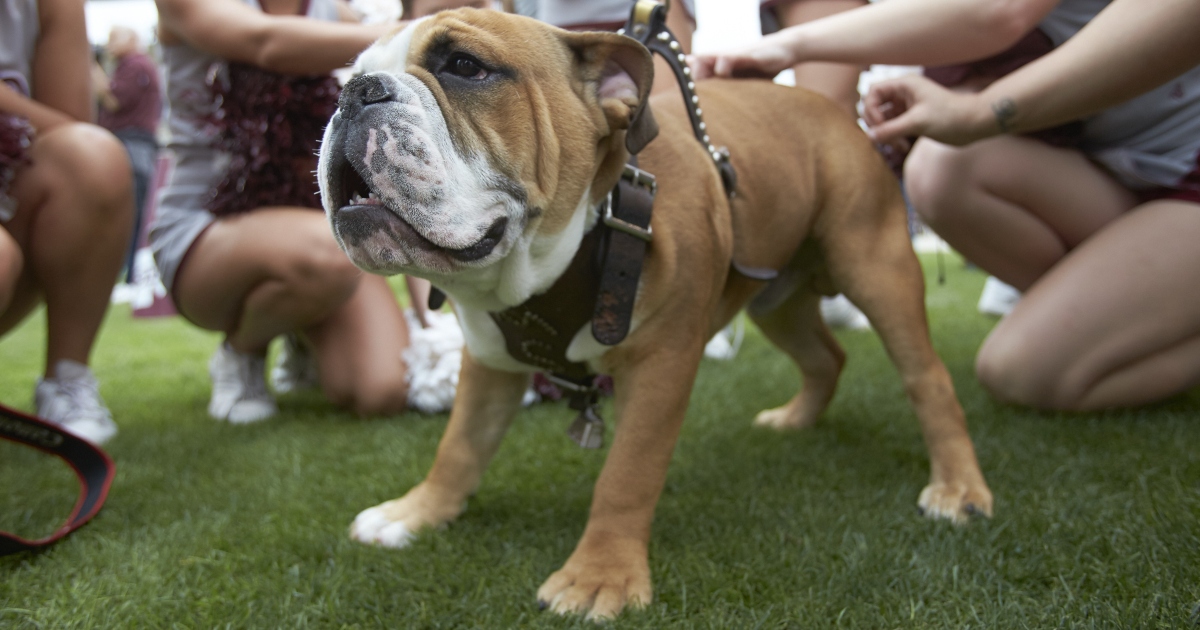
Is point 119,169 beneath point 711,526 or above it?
above

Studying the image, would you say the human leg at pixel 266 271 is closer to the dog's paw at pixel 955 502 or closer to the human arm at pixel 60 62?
the human arm at pixel 60 62

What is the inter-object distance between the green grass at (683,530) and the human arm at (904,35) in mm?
1053

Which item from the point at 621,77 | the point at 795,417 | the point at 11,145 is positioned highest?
the point at 621,77

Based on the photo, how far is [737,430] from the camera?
258cm

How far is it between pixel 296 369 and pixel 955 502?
102 inches

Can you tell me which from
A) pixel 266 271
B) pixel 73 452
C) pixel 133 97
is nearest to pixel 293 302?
pixel 266 271

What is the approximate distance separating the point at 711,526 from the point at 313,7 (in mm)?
2336

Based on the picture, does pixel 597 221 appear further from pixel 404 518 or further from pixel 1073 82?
pixel 1073 82

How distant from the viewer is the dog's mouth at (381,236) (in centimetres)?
128

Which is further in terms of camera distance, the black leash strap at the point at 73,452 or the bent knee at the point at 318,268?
the bent knee at the point at 318,268

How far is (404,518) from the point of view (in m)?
1.78

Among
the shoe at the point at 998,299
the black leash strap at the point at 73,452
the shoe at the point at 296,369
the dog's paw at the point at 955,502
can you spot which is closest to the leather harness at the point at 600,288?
the dog's paw at the point at 955,502

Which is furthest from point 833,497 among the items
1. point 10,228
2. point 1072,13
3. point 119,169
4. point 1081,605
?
point 10,228

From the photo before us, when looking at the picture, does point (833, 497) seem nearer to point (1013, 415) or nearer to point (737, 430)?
point (737, 430)
